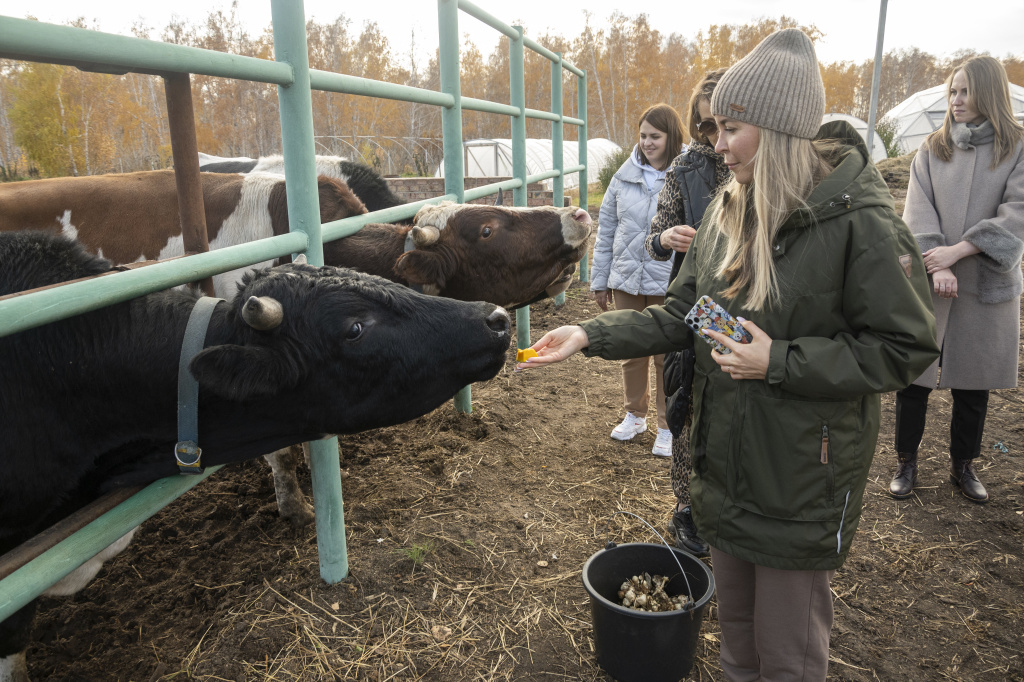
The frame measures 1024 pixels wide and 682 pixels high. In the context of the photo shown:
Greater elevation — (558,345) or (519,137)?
(519,137)

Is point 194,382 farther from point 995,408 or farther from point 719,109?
point 995,408

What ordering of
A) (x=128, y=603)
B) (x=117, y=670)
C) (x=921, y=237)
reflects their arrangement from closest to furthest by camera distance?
(x=117, y=670) < (x=128, y=603) < (x=921, y=237)

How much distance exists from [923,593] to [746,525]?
1.57m

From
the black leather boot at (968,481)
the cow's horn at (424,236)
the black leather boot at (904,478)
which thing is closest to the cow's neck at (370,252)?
the cow's horn at (424,236)

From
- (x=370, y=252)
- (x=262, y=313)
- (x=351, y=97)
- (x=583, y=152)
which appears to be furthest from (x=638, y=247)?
(x=351, y=97)

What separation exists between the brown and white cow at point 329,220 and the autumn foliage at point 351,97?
690cm

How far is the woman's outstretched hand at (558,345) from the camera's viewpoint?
2.07 m

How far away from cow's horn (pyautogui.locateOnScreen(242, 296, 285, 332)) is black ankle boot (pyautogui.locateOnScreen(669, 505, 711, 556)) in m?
2.04

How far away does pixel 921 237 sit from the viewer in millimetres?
3508

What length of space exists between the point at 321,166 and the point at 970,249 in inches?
148

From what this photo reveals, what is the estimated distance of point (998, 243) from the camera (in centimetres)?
330

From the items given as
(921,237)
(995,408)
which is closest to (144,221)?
(921,237)

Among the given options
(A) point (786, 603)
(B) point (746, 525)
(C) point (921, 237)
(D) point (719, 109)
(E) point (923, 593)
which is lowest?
(E) point (923, 593)

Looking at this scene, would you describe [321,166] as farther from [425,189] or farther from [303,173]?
[425,189]
